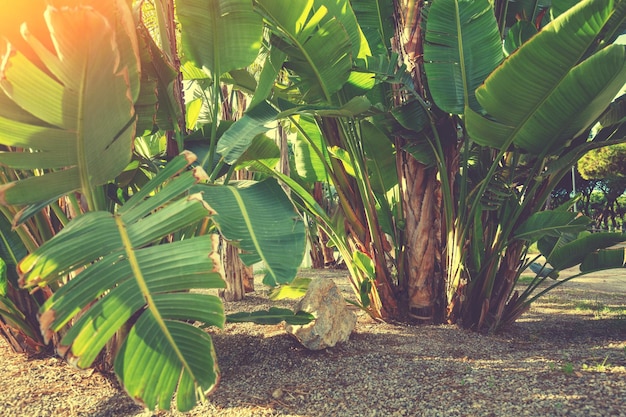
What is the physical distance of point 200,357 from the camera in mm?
1671

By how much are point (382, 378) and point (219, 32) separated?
2.38 m

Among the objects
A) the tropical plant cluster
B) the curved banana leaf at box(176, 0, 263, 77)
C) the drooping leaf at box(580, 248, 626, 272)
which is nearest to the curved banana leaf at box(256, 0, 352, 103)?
the tropical plant cluster

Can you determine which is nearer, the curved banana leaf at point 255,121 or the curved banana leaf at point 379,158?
the curved banana leaf at point 255,121

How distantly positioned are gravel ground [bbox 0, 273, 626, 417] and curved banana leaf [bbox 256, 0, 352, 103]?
189 centimetres

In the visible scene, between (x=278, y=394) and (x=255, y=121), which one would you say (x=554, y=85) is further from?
(x=278, y=394)

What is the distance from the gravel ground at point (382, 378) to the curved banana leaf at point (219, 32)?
1.94 meters

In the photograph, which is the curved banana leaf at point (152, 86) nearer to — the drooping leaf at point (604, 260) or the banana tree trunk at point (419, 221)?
the banana tree trunk at point (419, 221)

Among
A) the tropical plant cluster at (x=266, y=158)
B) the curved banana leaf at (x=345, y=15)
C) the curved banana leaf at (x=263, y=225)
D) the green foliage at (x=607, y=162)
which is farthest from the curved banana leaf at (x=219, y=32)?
the green foliage at (x=607, y=162)

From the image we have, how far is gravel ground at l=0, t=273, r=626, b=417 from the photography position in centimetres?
239

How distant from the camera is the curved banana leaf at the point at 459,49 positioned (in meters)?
3.26

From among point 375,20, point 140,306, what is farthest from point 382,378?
point 375,20

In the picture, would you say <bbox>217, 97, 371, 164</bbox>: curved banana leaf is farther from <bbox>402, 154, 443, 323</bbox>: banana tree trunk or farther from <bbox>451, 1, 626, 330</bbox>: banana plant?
<bbox>402, 154, 443, 323</bbox>: banana tree trunk

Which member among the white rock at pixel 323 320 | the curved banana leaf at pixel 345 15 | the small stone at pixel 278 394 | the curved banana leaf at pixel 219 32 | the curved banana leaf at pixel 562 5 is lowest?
A: the small stone at pixel 278 394

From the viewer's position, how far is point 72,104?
2.04m
